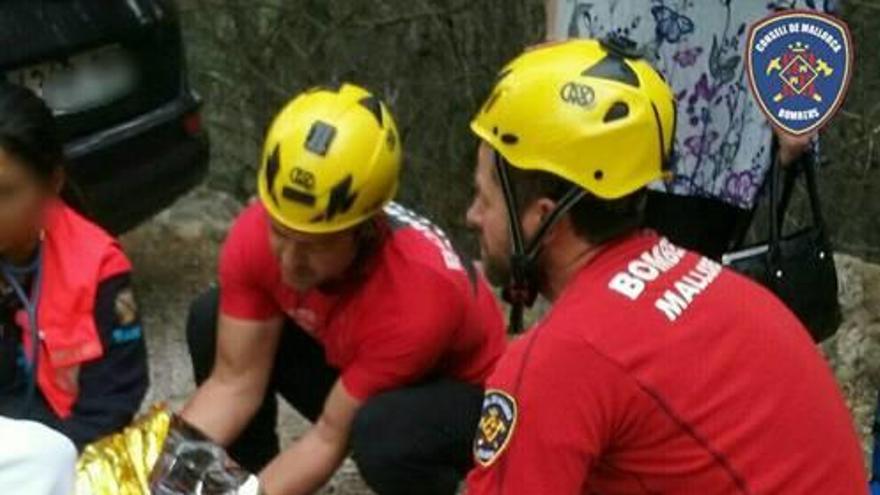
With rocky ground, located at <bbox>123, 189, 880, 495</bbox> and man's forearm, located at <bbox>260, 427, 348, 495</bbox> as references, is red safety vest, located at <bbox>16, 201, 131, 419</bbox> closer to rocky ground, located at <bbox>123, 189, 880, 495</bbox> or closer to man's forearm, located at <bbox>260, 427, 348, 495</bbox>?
man's forearm, located at <bbox>260, 427, 348, 495</bbox>

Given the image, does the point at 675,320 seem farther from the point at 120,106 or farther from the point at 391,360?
the point at 120,106

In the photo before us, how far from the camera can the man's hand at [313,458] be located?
13.4ft

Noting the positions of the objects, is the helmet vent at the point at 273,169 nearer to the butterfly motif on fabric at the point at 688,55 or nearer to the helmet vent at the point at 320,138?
the helmet vent at the point at 320,138

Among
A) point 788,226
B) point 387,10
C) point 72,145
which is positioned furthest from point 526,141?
point 387,10

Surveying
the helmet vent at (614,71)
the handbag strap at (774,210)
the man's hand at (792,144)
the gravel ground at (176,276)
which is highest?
the helmet vent at (614,71)

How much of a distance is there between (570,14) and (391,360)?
105 centimetres

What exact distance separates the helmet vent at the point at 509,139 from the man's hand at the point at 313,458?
1202 mm

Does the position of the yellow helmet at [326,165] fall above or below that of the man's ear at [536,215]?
below

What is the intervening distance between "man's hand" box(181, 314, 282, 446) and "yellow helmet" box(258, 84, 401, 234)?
1.42 ft

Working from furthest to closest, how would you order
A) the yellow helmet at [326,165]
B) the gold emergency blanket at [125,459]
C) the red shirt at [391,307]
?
the red shirt at [391,307] < the yellow helmet at [326,165] < the gold emergency blanket at [125,459]

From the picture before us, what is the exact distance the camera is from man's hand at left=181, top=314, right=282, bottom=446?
420 centimetres

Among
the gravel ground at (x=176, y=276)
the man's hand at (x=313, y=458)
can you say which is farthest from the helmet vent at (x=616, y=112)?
the gravel ground at (x=176, y=276)

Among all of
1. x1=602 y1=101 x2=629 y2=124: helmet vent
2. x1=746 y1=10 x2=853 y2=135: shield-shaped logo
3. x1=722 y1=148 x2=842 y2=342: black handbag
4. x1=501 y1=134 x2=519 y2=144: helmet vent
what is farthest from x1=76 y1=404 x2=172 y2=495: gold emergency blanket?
x1=746 y1=10 x2=853 y2=135: shield-shaped logo

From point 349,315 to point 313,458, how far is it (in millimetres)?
306
